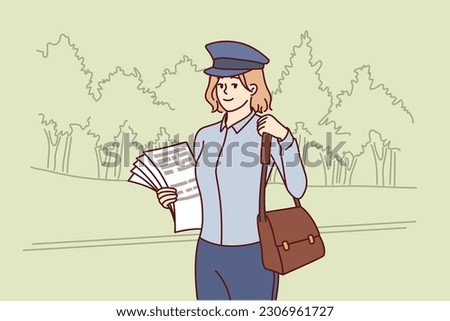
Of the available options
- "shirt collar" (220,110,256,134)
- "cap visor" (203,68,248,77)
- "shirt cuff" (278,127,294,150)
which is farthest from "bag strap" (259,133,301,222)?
"cap visor" (203,68,248,77)

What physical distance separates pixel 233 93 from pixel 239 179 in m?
0.77

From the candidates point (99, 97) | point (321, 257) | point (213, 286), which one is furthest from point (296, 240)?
point (99, 97)

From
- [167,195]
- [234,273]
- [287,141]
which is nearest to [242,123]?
[287,141]

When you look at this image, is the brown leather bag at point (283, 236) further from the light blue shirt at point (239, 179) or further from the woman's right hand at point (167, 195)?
the woman's right hand at point (167, 195)

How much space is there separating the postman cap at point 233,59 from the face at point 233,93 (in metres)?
0.09

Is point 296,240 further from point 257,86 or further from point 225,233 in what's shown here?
point 257,86

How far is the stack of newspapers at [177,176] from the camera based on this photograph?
5734 mm

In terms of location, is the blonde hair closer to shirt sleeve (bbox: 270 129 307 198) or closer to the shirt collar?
the shirt collar

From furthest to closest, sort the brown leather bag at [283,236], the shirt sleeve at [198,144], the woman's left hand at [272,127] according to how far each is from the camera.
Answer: the shirt sleeve at [198,144], the woman's left hand at [272,127], the brown leather bag at [283,236]

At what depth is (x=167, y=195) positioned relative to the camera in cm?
579

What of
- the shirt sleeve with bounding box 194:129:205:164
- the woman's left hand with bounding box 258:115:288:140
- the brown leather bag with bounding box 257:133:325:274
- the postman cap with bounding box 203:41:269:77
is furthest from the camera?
the shirt sleeve with bounding box 194:129:205:164

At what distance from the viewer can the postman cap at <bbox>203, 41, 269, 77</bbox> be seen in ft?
18.1

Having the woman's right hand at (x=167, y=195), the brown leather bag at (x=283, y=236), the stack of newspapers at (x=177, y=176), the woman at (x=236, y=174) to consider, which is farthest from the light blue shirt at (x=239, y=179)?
the woman's right hand at (x=167, y=195)

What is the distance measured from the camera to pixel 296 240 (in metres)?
5.36
